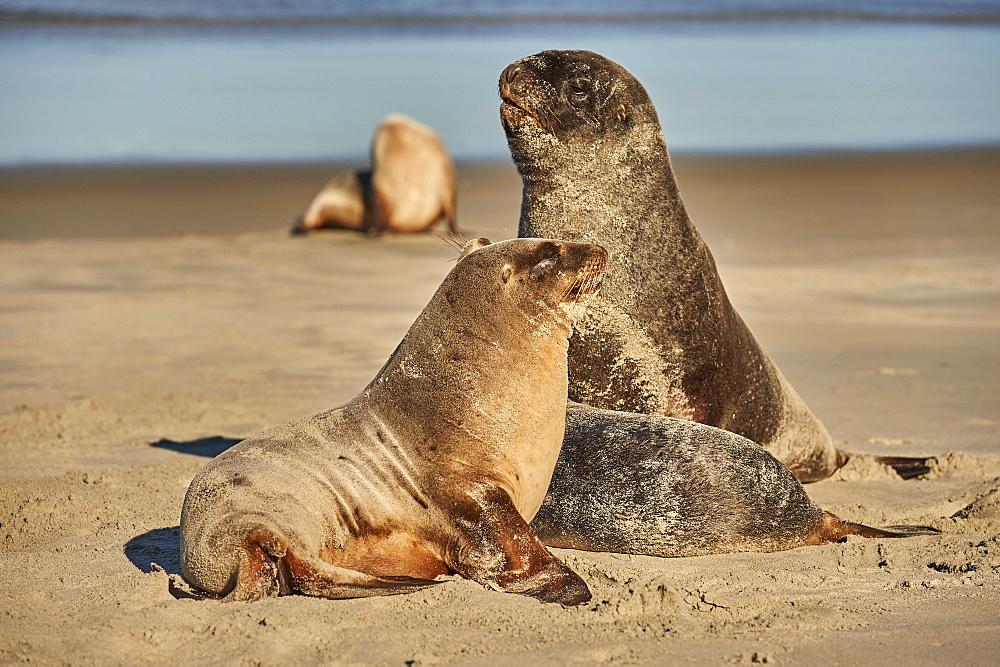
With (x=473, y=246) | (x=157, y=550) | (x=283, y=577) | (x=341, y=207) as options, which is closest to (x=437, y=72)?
(x=341, y=207)

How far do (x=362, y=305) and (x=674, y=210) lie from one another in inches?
211

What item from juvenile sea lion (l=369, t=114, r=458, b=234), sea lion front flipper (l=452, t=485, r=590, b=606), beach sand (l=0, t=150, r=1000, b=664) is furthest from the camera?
juvenile sea lion (l=369, t=114, r=458, b=234)

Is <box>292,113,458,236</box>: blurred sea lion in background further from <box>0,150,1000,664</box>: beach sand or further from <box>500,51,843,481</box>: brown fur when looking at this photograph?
<box>500,51,843,481</box>: brown fur

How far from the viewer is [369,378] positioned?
7.82 metres

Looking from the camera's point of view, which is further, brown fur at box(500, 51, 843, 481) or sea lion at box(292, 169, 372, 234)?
sea lion at box(292, 169, 372, 234)

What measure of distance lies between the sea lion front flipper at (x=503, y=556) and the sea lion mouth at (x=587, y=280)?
783mm

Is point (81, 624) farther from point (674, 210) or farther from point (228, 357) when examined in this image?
point (228, 357)

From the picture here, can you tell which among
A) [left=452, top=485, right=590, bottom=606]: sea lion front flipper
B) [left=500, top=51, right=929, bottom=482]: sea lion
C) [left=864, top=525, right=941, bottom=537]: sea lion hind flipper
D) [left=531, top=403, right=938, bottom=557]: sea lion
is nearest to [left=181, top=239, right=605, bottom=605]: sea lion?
[left=452, top=485, right=590, bottom=606]: sea lion front flipper

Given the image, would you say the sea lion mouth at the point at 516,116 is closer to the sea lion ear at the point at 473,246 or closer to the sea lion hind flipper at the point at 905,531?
the sea lion ear at the point at 473,246

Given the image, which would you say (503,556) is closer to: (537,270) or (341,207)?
(537,270)

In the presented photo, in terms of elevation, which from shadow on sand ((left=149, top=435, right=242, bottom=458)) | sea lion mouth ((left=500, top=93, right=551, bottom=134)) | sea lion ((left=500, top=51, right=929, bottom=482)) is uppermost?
sea lion mouth ((left=500, top=93, right=551, bottom=134))

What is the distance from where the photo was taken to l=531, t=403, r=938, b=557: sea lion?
451 centimetres

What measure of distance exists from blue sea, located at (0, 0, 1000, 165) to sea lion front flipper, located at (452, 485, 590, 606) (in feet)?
58.2

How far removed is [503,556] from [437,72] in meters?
26.6
